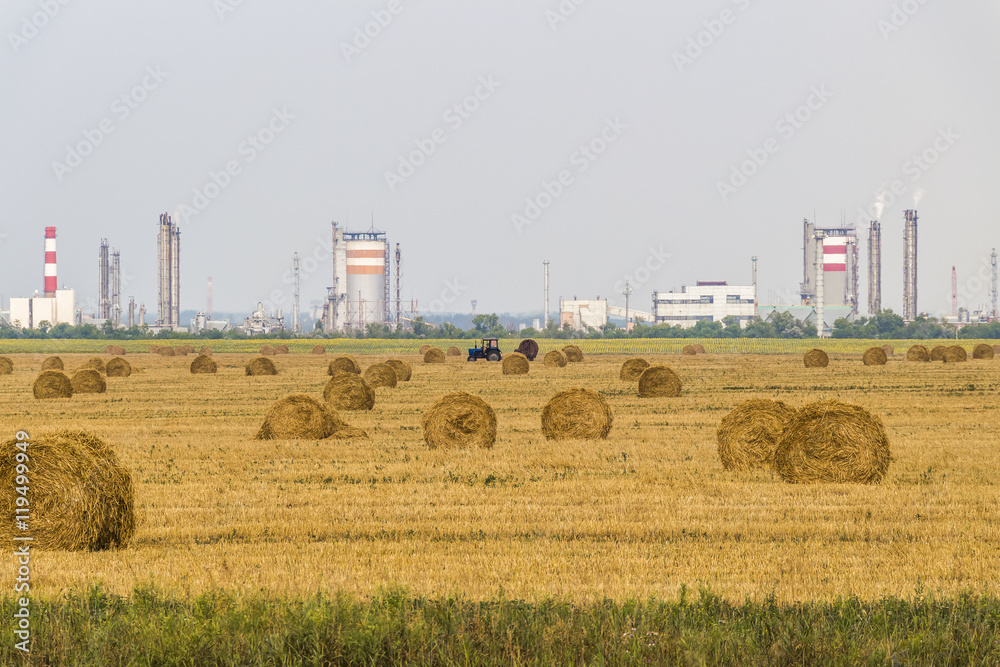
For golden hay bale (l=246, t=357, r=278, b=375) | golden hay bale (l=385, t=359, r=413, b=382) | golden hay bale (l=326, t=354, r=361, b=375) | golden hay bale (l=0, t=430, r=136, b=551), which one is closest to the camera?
golden hay bale (l=0, t=430, r=136, b=551)

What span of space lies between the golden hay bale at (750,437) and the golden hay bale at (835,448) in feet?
4.88

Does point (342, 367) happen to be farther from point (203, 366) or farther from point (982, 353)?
point (982, 353)

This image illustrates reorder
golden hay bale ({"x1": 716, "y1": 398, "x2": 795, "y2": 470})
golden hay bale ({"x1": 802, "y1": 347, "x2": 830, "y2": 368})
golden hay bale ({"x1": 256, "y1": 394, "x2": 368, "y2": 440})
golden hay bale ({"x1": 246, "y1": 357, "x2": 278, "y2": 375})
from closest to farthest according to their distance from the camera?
golden hay bale ({"x1": 716, "y1": 398, "x2": 795, "y2": 470})
golden hay bale ({"x1": 256, "y1": 394, "x2": 368, "y2": 440})
golden hay bale ({"x1": 246, "y1": 357, "x2": 278, "y2": 375})
golden hay bale ({"x1": 802, "y1": 347, "x2": 830, "y2": 368})

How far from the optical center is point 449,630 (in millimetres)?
8805

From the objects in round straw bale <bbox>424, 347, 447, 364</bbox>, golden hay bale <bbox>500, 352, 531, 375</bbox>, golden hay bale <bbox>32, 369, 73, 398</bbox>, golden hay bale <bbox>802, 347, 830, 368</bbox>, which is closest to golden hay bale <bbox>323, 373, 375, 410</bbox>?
golden hay bale <bbox>32, 369, 73, 398</bbox>

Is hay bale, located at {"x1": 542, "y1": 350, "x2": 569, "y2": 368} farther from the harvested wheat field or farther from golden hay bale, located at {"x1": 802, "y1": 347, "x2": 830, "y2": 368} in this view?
the harvested wheat field

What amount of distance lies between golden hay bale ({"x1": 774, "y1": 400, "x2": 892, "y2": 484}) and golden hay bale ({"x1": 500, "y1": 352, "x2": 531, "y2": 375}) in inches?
1488

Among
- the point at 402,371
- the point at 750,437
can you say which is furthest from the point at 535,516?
the point at 402,371

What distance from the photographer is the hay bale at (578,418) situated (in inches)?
1030

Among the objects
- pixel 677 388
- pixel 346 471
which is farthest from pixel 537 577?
pixel 677 388

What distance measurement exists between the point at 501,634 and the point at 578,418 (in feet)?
58.2

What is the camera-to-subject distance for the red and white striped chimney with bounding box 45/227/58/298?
598ft

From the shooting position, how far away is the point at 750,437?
826 inches

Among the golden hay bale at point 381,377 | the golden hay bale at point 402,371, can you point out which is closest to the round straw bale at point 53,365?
the golden hay bale at point 402,371
